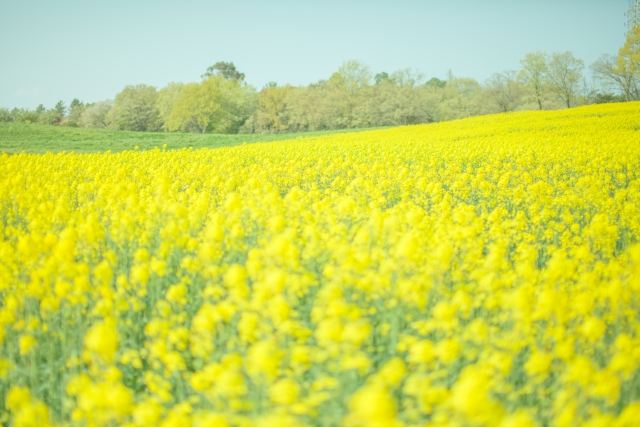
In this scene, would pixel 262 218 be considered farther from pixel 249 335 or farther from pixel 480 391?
pixel 480 391

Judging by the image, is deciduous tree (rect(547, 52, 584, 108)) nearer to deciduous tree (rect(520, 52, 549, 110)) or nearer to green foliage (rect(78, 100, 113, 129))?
deciduous tree (rect(520, 52, 549, 110))

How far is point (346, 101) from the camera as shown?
54562 mm

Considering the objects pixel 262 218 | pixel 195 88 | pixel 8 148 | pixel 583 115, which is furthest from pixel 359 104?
pixel 262 218

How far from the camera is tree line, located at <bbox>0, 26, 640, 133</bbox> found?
5281cm

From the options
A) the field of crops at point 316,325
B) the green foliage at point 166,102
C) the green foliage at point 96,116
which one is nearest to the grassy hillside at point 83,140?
the field of crops at point 316,325

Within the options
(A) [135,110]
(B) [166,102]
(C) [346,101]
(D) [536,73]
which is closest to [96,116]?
(A) [135,110]

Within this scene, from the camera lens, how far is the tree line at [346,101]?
52.8 meters

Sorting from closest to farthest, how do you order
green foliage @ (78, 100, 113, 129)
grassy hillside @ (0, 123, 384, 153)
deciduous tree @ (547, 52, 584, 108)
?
grassy hillside @ (0, 123, 384, 153)
deciduous tree @ (547, 52, 584, 108)
green foliage @ (78, 100, 113, 129)

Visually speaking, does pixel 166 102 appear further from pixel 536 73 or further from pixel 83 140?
pixel 536 73

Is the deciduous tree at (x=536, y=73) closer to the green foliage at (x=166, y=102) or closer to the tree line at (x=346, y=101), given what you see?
the tree line at (x=346, y=101)

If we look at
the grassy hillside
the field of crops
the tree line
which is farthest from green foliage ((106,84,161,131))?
the field of crops

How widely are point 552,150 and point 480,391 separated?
12.3 m

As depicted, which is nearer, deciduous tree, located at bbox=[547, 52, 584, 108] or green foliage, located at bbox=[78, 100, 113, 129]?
deciduous tree, located at bbox=[547, 52, 584, 108]

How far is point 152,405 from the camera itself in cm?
228
